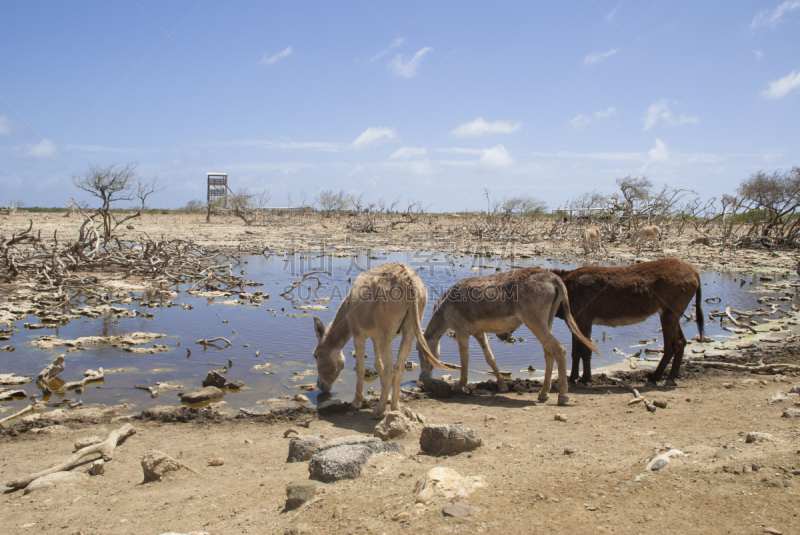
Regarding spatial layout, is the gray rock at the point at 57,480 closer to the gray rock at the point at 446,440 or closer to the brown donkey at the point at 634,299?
the gray rock at the point at 446,440

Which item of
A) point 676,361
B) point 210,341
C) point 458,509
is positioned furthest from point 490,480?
point 210,341

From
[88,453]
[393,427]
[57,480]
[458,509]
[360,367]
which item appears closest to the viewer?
[458,509]

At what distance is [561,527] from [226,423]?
4331 mm

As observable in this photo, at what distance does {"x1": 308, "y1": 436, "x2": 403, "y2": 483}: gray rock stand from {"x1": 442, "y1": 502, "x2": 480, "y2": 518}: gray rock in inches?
39.7

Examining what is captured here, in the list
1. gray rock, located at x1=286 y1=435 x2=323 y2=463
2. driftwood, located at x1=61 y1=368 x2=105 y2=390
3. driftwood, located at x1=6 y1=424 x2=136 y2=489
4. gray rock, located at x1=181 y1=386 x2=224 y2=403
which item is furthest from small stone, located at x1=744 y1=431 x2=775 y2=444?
driftwood, located at x1=61 y1=368 x2=105 y2=390

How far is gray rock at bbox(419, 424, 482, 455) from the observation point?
15.1 feet

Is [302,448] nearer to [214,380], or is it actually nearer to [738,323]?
[214,380]

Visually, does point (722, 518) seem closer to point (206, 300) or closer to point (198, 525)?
point (198, 525)

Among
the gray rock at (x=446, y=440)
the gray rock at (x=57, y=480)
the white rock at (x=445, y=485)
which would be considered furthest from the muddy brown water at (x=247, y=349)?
the white rock at (x=445, y=485)

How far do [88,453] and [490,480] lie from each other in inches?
150

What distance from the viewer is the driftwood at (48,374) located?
7.02 meters

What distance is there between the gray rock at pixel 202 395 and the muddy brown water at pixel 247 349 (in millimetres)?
146

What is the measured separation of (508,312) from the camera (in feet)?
24.7

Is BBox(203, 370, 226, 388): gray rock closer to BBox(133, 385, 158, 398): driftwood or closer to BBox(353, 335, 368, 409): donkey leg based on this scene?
BBox(133, 385, 158, 398): driftwood
